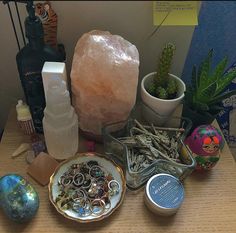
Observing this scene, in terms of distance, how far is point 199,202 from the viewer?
583mm

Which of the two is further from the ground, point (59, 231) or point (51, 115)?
point (51, 115)

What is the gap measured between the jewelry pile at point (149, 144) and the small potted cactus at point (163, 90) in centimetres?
4

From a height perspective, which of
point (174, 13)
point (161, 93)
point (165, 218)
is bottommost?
point (165, 218)

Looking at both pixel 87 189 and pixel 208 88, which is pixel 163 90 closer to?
pixel 208 88

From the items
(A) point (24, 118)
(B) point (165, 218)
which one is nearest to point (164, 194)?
(B) point (165, 218)

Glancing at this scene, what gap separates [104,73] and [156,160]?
0.18 m

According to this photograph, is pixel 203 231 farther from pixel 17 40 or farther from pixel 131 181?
pixel 17 40

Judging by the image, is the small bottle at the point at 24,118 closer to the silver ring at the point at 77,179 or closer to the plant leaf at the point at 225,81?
the silver ring at the point at 77,179

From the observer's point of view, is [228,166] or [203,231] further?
[228,166]

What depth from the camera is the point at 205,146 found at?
58 centimetres

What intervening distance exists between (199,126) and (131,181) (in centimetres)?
17

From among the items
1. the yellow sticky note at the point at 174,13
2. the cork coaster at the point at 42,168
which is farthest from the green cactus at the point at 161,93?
the cork coaster at the point at 42,168

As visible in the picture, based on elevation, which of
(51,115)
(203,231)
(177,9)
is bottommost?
(203,231)

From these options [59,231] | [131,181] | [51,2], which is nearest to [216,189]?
[131,181]
